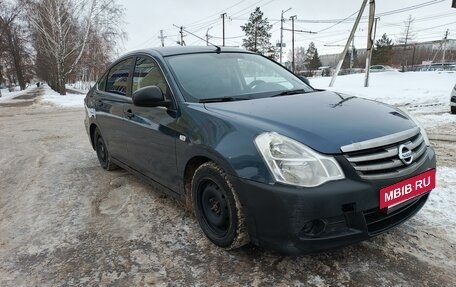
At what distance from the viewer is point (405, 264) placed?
256cm

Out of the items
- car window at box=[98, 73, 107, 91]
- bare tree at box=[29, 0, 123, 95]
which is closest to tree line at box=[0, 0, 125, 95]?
bare tree at box=[29, 0, 123, 95]

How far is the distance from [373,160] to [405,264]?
33.0 inches

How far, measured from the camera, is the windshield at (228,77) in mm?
3217

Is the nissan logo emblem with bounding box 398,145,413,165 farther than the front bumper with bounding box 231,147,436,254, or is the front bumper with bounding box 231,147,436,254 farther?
the nissan logo emblem with bounding box 398,145,413,165

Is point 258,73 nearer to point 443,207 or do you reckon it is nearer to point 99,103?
point 443,207

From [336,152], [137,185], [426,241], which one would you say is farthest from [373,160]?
[137,185]

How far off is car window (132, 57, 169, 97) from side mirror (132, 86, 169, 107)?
0.11 meters

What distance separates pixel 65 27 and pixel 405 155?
29.2 metres

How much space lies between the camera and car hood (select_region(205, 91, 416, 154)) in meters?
2.31

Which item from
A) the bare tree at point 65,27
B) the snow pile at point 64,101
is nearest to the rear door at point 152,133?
the snow pile at point 64,101

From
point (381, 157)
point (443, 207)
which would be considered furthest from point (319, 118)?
point (443, 207)

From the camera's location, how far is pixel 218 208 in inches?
108

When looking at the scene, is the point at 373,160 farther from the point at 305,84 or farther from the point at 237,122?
the point at 305,84

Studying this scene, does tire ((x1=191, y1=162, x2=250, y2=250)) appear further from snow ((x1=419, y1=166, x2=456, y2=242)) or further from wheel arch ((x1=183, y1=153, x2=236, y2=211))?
snow ((x1=419, y1=166, x2=456, y2=242))
